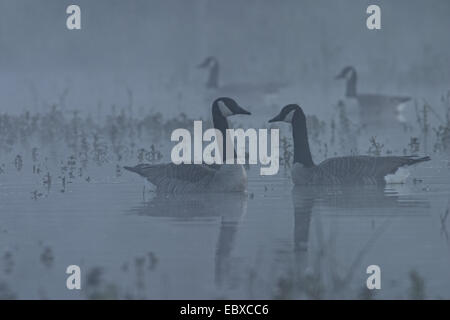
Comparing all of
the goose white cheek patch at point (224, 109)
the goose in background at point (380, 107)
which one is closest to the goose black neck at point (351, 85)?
the goose in background at point (380, 107)

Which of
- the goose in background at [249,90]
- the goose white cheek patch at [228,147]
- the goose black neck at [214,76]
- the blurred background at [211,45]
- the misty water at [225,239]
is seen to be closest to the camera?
the misty water at [225,239]

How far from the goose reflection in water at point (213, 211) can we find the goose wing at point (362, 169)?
4.70 ft

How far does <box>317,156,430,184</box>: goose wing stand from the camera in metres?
15.4

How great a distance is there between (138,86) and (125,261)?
26.4m

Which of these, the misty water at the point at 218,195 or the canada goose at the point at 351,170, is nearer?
the misty water at the point at 218,195

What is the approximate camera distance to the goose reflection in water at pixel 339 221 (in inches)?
356

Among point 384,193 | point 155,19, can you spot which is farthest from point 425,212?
point 155,19

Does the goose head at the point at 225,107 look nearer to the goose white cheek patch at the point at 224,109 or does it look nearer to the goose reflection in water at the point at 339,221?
the goose white cheek patch at the point at 224,109

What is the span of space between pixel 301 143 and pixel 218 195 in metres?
2.23

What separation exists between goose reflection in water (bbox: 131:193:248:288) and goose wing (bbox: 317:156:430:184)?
4.70ft

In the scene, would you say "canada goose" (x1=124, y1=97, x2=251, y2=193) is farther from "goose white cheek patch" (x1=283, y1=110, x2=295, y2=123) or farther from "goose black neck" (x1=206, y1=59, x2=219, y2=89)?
"goose black neck" (x1=206, y1=59, x2=219, y2=89)

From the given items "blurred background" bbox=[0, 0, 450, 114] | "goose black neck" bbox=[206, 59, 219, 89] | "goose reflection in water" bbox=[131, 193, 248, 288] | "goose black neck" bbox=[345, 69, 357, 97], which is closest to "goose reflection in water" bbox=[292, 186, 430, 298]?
"goose reflection in water" bbox=[131, 193, 248, 288]
